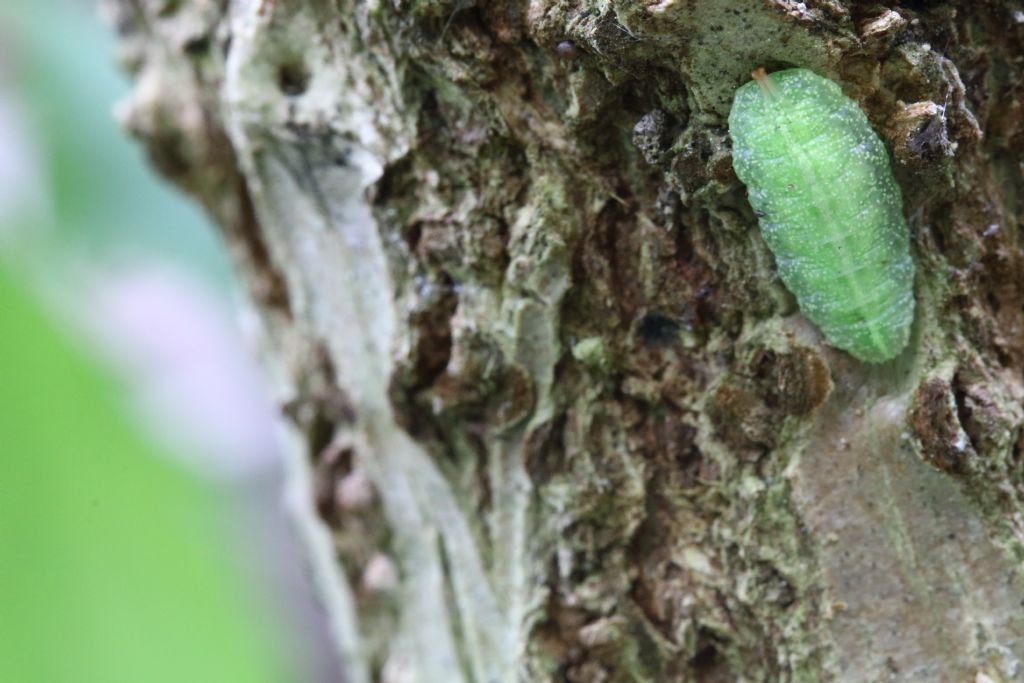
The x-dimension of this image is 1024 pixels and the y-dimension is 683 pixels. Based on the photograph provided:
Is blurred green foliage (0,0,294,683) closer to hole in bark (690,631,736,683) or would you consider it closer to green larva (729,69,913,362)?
hole in bark (690,631,736,683)

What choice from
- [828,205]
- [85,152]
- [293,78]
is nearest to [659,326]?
[828,205]

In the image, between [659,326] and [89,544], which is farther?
[89,544]

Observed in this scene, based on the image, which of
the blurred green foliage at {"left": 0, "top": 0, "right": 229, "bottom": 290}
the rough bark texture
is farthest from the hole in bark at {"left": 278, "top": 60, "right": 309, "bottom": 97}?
the blurred green foliage at {"left": 0, "top": 0, "right": 229, "bottom": 290}

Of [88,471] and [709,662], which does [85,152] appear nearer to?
[88,471]

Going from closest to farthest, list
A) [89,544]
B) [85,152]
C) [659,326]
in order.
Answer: [659,326] → [89,544] → [85,152]

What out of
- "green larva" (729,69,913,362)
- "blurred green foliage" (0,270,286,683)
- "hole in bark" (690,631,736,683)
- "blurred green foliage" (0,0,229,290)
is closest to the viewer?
"green larva" (729,69,913,362)

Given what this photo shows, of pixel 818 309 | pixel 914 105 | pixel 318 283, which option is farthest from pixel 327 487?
pixel 914 105
